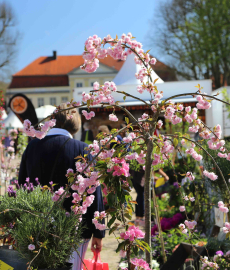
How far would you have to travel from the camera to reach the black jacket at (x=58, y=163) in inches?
94.5

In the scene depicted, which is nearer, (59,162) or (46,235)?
(46,235)

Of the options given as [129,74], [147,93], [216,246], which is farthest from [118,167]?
[129,74]

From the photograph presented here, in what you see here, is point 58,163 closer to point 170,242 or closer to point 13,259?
point 13,259

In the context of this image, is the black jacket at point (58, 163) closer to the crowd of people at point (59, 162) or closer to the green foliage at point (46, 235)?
the crowd of people at point (59, 162)

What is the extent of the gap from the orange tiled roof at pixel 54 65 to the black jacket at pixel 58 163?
4581 centimetres

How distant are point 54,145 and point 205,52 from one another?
76.8ft

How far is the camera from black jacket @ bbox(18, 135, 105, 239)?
240cm

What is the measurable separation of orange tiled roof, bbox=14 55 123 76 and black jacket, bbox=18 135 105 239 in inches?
1804

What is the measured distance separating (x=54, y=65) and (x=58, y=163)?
164ft

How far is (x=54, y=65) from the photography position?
5056 centimetres

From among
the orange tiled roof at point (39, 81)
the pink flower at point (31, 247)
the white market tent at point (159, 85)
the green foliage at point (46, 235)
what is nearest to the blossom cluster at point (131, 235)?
the green foliage at point (46, 235)

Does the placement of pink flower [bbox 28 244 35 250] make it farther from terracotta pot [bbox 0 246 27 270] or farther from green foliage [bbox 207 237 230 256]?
green foliage [bbox 207 237 230 256]

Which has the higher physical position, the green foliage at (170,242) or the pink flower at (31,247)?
the pink flower at (31,247)

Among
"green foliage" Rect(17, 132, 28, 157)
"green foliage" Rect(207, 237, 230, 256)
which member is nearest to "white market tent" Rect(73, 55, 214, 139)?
"green foliage" Rect(17, 132, 28, 157)
